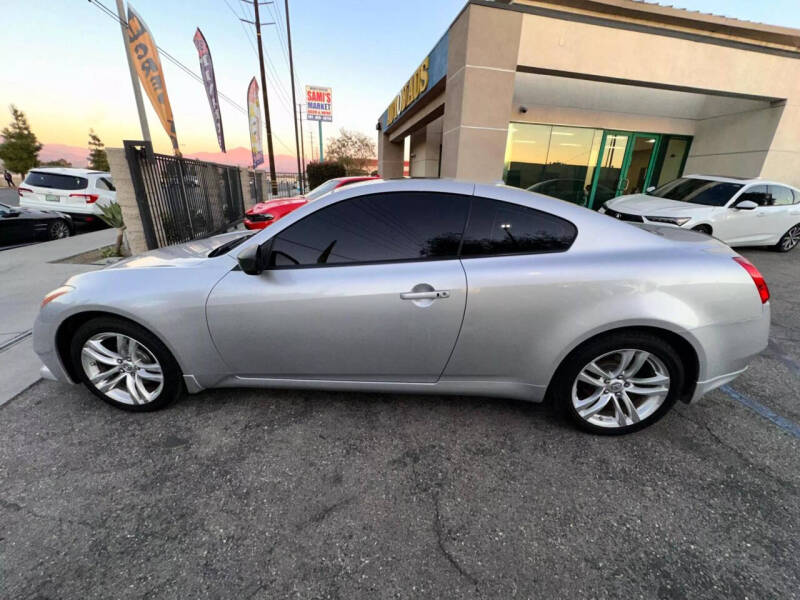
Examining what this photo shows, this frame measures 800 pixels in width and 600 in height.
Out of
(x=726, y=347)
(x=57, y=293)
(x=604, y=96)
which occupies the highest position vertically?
(x=604, y=96)

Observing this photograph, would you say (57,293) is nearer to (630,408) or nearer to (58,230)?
(630,408)

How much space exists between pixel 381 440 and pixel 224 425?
40.6 inches

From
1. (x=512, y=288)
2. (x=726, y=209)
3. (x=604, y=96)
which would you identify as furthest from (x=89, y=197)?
(x=726, y=209)

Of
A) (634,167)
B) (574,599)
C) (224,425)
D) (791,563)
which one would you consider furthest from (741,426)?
(634,167)

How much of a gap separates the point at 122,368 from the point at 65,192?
9.65m

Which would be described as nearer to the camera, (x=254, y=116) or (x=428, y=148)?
(x=428, y=148)

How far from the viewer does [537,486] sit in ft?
6.05

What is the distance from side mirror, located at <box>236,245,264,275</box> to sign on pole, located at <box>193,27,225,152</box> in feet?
41.1

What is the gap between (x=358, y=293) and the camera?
6.28ft

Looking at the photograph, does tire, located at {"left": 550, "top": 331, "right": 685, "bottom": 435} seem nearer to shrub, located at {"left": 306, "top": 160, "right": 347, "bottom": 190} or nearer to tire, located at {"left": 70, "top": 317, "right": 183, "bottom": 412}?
tire, located at {"left": 70, "top": 317, "right": 183, "bottom": 412}

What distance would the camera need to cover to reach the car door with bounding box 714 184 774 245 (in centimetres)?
650

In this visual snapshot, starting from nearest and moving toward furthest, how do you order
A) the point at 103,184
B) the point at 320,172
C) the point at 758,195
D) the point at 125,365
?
the point at 125,365 < the point at 758,195 < the point at 103,184 < the point at 320,172

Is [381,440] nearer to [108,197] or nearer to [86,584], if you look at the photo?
[86,584]

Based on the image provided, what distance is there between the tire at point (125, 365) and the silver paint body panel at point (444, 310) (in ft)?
0.38
